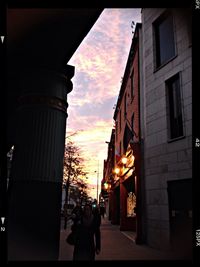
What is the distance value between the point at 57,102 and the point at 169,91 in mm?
7934

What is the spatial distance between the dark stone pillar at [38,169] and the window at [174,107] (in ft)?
22.8

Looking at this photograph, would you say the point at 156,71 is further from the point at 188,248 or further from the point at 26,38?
the point at 26,38

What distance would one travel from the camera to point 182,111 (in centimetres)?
905

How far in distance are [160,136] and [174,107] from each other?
51.6 inches

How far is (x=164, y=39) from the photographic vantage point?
1099 centimetres

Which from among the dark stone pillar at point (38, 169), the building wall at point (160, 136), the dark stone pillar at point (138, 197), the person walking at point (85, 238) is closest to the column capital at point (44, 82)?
the dark stone pillar at point (38, 169)

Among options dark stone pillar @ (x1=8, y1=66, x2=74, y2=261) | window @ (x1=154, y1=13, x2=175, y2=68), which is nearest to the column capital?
dark stone pillar @ (x1=8, y1=66, x2=74, y2=261)

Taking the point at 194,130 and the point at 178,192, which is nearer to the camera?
the point at 194,130

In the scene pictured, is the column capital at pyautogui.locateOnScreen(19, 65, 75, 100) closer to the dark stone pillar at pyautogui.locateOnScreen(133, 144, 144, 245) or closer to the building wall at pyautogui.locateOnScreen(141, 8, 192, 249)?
the building wall at pyautogui.locateOnScreen(141, 8, 192, 249)

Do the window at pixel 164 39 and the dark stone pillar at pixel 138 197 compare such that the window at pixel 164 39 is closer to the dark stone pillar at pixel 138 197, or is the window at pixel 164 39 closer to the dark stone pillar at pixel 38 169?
the dark stone pillar at pixel 138 197

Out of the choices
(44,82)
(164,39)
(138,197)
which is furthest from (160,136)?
(44,82)

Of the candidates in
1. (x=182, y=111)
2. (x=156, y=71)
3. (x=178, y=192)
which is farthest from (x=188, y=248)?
(x=156, y=71)

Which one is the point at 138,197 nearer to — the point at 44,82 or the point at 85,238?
the point at 85,238

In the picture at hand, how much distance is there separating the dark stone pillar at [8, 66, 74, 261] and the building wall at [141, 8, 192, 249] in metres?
6.26
